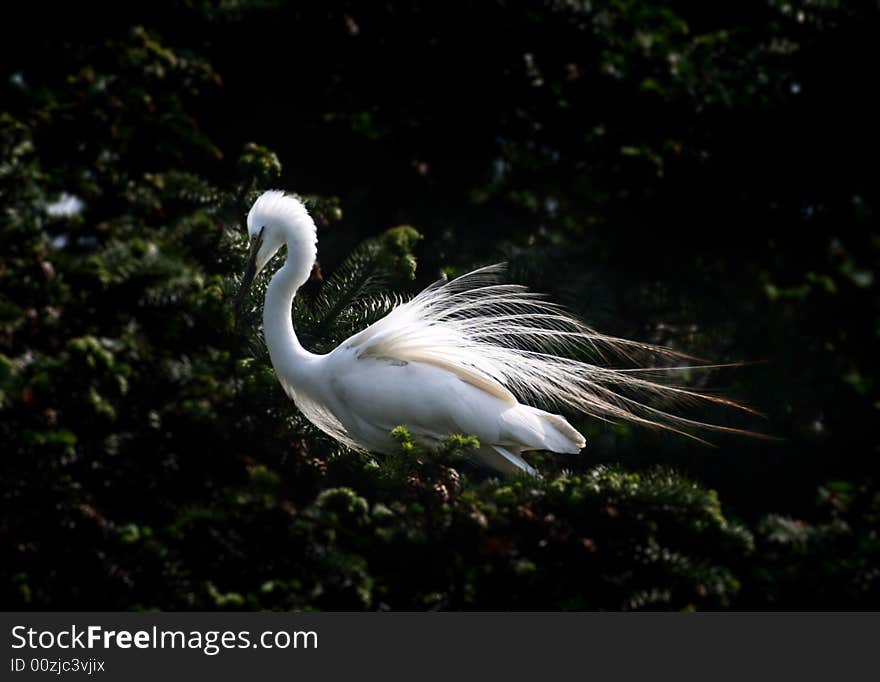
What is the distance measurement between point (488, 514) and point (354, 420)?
1.88ft

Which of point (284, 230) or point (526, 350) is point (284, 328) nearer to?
point (284, 230)

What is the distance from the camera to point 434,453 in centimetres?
246

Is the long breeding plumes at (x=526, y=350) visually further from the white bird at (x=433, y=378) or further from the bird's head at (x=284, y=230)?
the bird's head at (x=284, y=230)

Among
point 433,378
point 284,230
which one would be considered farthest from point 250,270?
point 433,378

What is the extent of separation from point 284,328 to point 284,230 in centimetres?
29

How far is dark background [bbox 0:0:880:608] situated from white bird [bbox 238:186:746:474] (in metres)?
0.15

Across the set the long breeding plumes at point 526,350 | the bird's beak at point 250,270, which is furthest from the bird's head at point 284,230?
the long breeding plumes at point 526,350

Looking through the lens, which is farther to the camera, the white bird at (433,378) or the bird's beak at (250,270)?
the bird's beak at (250,270)

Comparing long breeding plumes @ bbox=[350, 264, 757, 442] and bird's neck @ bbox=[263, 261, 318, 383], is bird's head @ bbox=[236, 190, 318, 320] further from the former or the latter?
long breeding plumes @ bbox=[350, 264, 757, 442]

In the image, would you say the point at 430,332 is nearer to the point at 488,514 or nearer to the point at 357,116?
the point at 488,514

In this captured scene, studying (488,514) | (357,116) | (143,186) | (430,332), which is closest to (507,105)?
(357,116)

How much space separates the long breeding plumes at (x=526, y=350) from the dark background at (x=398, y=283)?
0.19m

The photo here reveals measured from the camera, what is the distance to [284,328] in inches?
117

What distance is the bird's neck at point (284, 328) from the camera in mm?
2943
